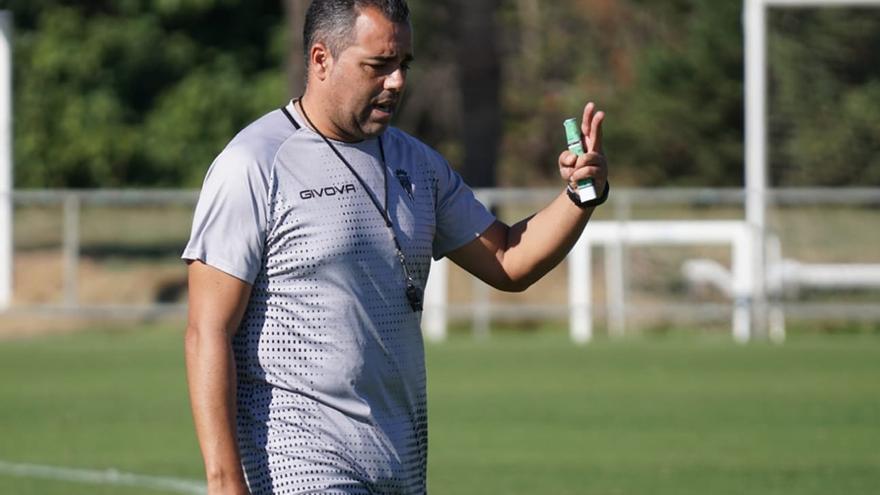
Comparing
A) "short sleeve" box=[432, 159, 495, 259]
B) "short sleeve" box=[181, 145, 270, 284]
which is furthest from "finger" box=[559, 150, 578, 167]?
"short sleeve" box=[181, 145, 270, 284]

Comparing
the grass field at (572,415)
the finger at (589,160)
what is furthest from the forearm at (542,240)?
the grass field at (572,415)

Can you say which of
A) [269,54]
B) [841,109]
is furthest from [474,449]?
[269,54]

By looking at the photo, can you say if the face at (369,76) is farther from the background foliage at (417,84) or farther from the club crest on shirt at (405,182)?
the background foliage at (417,84)

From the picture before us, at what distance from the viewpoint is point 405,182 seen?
4691mm

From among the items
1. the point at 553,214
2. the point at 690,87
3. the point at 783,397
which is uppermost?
the point at 690,87

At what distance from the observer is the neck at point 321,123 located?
455cm

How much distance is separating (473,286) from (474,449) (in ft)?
40.9

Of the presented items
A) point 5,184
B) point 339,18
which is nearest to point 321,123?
point 339,18

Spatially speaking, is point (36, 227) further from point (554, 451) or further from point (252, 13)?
point (252, 13)

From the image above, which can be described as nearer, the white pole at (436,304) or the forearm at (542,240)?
the forearm at (542,240)

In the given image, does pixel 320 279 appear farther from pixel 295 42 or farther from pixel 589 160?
pixel 295 42

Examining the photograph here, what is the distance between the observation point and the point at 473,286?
81.4 ft

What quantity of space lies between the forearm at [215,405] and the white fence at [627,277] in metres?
18.8

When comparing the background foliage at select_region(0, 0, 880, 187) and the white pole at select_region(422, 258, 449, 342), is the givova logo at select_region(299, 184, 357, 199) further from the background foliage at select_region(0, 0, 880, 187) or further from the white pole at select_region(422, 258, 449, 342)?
the background foliage at select_region(0, 0, 880, 187)
